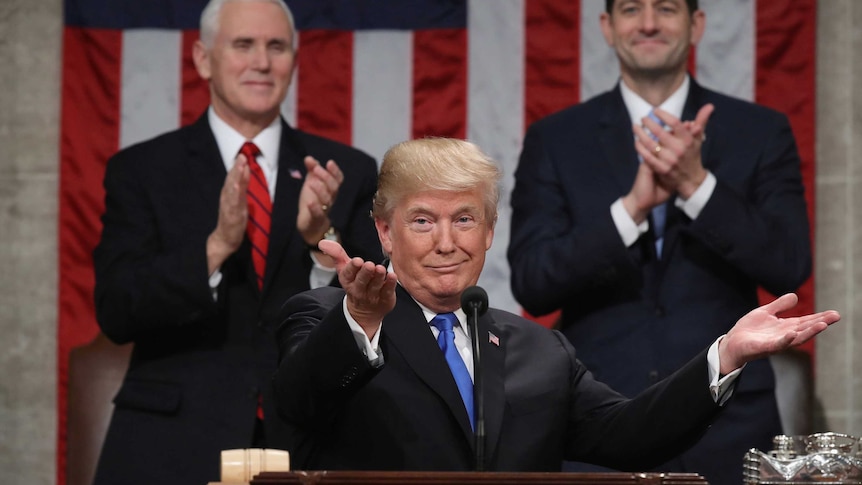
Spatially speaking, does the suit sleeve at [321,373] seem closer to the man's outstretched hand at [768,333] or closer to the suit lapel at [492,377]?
the suit lapel at [492,377]

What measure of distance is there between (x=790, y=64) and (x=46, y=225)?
272 centimetres

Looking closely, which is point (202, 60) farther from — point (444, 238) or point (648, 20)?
point (444, 238)

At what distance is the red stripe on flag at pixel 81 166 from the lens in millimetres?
5148

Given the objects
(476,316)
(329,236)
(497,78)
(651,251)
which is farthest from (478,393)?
(497,78)

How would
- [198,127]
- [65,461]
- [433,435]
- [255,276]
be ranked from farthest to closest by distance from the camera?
[65,461] < [198,127] < [255,276] < [433,435]

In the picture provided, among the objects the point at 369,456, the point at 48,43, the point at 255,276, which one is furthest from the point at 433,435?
the point at 48,43

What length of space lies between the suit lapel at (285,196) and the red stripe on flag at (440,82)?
100 cm

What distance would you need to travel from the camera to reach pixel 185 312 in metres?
3.89

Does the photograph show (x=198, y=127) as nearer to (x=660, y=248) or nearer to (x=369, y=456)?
(x=660, y=248)

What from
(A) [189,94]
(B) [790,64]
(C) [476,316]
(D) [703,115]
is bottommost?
(C) [476,316]

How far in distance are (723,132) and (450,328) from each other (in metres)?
1.65

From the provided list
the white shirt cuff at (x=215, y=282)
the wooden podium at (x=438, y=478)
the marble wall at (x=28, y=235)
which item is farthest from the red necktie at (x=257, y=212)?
the wooden podium at (x=438, y=478)

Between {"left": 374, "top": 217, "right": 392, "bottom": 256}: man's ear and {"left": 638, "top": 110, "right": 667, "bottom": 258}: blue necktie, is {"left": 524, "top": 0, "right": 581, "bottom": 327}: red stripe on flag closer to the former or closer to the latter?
{"left": 638, "top": 110, "right": 667, "bottom": 258}: blue necktie

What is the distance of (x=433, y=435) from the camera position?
2814 millimetres
